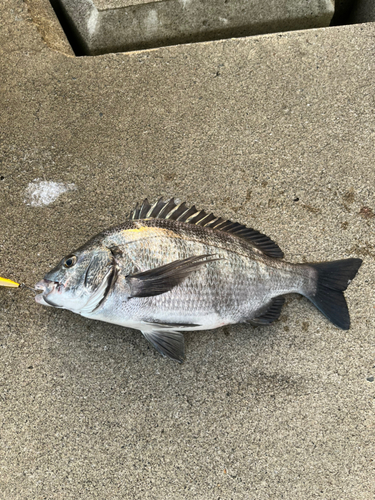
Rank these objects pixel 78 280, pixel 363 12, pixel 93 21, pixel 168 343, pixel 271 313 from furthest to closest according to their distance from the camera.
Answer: pixel 363 12, pixel 93 21, pixel 271 313, pixel 168 343, pixel 78 280

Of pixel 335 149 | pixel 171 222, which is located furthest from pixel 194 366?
pixel 335 149

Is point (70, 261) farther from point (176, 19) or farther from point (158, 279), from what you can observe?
point (176, 19)

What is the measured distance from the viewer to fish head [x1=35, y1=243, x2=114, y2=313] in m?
1.78

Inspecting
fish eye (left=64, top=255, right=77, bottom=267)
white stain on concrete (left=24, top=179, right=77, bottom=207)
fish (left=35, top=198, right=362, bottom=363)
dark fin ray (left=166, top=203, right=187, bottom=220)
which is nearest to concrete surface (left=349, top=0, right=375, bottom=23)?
fish (left=35, top=198, right=362, bottom=363)

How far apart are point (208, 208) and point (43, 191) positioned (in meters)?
1.22

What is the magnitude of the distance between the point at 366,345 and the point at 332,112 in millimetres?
1752

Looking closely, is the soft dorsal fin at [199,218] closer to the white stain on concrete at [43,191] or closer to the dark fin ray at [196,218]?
the dark fin ray at [196,218]

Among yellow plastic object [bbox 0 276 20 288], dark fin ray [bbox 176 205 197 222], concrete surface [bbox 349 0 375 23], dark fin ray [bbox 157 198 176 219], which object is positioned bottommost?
yellow plastic object [bbox 0 276 20 288]

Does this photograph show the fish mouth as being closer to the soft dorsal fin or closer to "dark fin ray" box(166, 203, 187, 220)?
the soft dorsal fin

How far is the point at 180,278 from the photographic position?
182cm

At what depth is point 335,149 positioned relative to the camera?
2488mm

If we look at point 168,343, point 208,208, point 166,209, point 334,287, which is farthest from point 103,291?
point 334,287

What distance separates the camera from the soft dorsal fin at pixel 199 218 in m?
2.05

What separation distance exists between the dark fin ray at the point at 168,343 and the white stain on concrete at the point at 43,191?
1225mm
